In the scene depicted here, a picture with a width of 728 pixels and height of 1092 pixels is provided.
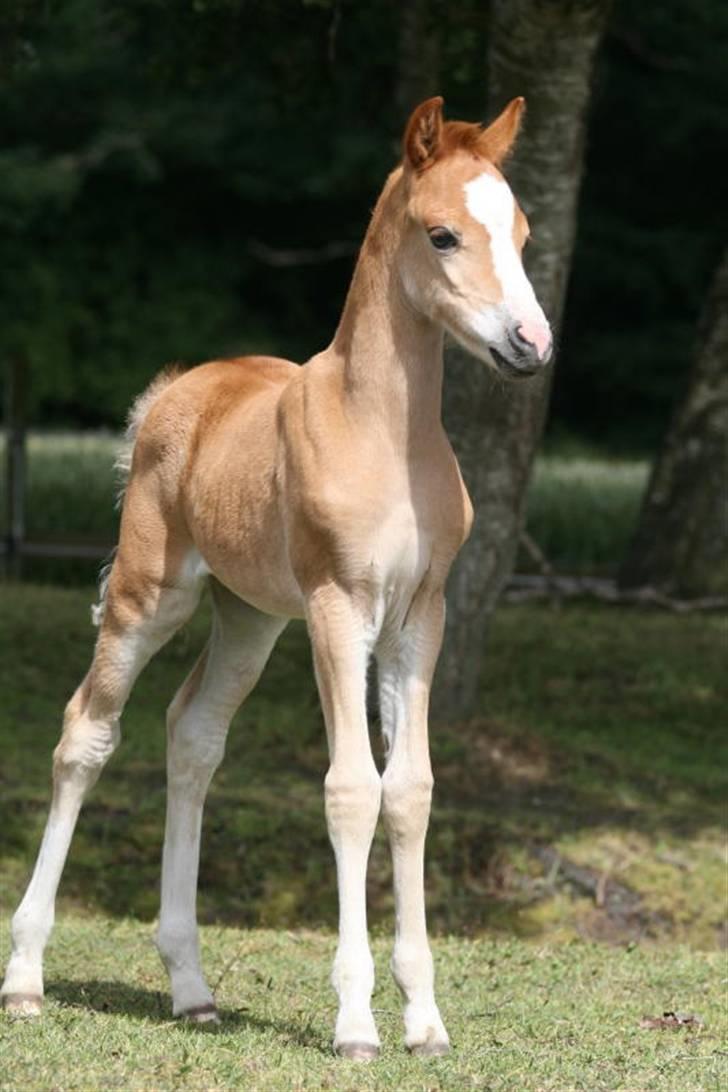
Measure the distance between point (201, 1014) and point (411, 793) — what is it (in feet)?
3.63

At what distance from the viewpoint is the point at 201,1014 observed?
6.19m

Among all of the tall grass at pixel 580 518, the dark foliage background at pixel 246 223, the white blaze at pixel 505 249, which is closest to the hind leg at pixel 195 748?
the white blaze at pixel 505 249

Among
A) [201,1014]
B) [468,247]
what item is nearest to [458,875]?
[201,1014]

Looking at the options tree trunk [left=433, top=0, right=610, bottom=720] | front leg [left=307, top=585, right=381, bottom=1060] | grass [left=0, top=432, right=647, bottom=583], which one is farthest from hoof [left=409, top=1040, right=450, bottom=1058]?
grass [left=0, top=432, right=647, bottom=583]

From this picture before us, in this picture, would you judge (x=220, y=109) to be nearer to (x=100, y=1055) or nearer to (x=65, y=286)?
(x=65, y=286)

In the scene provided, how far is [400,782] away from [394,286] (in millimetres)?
1253

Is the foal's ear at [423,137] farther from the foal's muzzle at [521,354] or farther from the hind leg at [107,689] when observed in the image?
the hind leg at [107,689]

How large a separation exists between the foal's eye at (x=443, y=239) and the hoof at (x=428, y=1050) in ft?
6.45

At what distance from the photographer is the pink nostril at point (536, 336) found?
16.7 ft

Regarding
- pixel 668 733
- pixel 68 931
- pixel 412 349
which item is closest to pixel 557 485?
pixel 668 733

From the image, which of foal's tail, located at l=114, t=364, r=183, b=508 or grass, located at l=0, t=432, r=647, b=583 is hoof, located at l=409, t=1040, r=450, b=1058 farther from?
grass, located at l=0, t=432, r=647, b=583

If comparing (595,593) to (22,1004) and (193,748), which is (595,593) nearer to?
(193,748)

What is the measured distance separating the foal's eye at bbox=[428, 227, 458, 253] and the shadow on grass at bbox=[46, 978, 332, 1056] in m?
2.01

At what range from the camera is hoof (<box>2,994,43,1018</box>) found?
20.0ft
